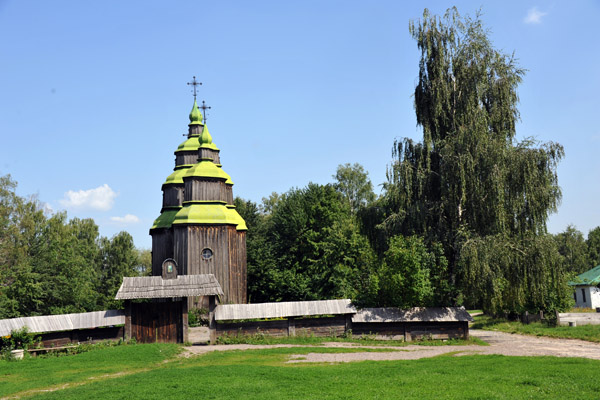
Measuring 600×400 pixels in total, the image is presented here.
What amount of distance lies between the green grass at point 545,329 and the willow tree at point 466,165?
420 cm

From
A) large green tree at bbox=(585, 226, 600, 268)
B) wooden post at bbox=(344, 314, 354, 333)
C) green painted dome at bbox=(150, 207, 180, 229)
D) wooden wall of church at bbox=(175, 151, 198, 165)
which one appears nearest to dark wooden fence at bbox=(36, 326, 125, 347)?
wooden post at bbox=(344, 314, 354, 333)

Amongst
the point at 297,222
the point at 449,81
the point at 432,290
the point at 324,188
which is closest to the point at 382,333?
the point at 432,290

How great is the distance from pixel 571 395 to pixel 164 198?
37673 mm

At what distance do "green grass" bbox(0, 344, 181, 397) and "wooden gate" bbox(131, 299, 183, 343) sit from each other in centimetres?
212

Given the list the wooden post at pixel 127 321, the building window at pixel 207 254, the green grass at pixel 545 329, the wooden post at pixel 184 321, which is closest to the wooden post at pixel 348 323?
the wooden post at pixel 184 321

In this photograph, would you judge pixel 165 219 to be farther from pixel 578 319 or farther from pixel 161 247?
pixel 578 319

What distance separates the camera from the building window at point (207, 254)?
38.0 meters

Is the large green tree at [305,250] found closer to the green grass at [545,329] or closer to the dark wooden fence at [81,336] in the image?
the green grass at [545,329]

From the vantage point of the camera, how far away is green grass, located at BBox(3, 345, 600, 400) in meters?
12.8

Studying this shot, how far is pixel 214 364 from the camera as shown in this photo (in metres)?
19.3

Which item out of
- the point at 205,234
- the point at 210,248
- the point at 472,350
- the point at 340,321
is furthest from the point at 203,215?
the point at 472,350

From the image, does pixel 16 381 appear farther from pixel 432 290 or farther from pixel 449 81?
pixel 449 81

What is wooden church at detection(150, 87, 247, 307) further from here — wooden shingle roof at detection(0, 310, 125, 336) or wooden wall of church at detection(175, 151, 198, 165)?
wooden shingle roof at detection(0, 310, 125, 336)

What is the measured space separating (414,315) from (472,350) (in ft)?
14.2
